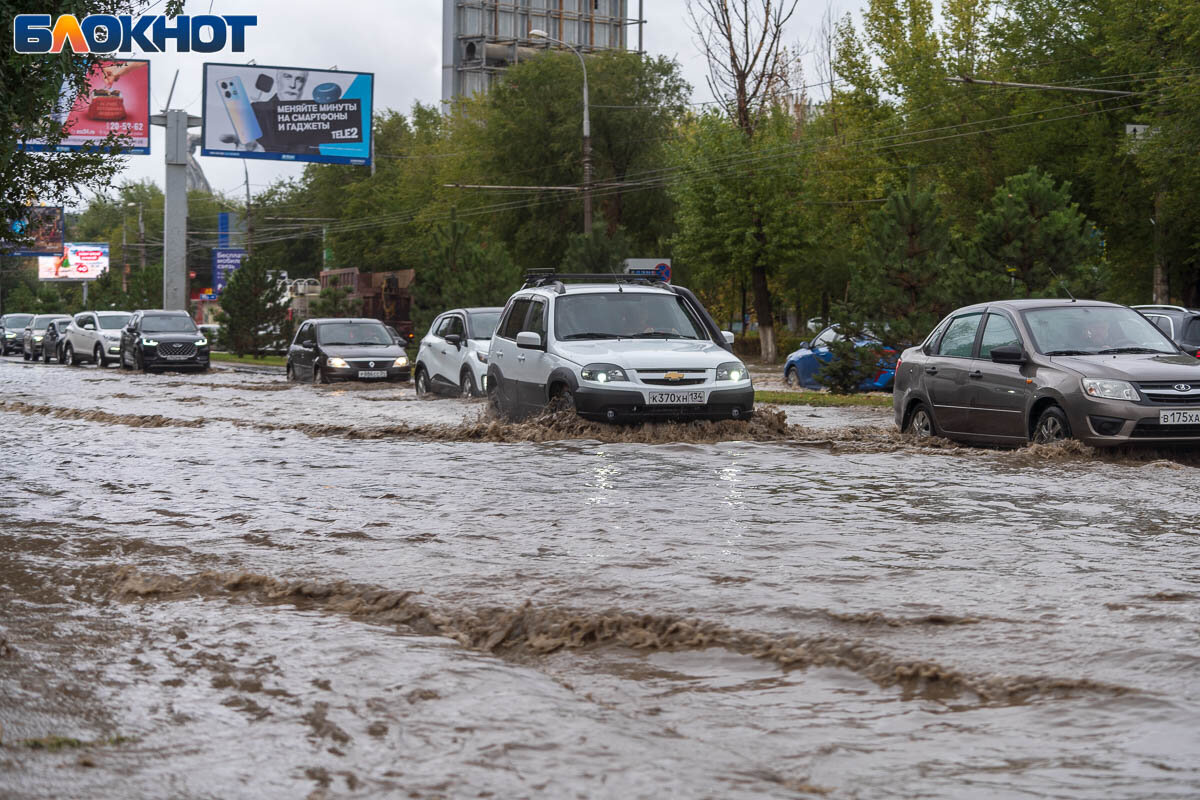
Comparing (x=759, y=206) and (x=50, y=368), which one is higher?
(x=759, y=206)

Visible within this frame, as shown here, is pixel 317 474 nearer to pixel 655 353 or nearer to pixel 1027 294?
pixel 655 353

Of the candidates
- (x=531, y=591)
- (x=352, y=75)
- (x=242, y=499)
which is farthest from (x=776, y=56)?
(x=531, y=591)

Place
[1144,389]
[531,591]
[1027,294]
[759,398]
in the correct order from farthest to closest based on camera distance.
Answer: [759,398]
[1027,294]
[1144,389]
[531,591]

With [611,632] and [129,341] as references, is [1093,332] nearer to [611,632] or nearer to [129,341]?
[611,632]

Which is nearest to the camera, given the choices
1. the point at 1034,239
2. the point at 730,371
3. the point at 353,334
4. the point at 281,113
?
the point at 730,371

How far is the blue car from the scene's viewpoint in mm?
23141

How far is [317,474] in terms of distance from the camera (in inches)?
496

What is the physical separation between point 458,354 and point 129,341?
1961 cm

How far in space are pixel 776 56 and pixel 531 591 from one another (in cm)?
4412

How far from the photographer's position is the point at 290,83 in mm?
44625

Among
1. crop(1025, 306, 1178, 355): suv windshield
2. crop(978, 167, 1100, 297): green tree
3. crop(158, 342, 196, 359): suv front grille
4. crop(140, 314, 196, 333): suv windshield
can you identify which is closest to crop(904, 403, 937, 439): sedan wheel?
crop(1025, 306, 1178, 355): suv windshield

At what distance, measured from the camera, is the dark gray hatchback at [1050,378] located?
1192 cm

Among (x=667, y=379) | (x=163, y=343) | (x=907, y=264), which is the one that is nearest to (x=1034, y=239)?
(x=907, y=264)

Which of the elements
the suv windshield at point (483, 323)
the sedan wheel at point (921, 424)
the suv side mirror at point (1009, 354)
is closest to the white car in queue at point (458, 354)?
the suv windshield at point (483, 323)
